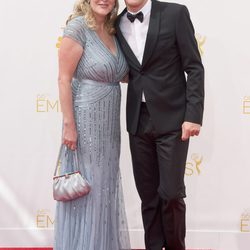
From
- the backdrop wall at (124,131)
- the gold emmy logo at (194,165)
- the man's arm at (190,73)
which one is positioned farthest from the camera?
the gold emmy logo at (194,165)

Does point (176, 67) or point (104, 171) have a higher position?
point (176, 67)

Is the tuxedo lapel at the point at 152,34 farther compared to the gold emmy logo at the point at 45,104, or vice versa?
the gold emmy logo at the point at 45,104

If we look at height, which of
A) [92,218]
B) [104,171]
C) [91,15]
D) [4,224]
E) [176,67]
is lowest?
[4,224]

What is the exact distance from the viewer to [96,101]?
1.90 meters

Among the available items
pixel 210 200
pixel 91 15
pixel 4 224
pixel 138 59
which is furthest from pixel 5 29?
pixel 210 200

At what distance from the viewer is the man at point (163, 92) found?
6.08 ft

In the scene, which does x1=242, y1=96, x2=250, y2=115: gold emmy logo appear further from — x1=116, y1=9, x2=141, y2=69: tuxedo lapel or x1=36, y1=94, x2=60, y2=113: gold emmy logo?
x1=36, y1=94, x2=60, y2=113: gold emmy logo

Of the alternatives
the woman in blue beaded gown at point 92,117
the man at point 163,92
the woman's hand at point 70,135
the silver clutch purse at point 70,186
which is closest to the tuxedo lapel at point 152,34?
the man at point 163,92

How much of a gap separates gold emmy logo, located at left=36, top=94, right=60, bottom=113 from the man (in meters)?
0.71

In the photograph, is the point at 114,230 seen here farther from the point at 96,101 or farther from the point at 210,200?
the point at 210,200

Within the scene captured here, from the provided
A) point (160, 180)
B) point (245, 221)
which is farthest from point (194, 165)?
point (160, 180)

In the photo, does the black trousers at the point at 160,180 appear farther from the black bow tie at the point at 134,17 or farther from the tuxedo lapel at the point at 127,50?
the black bow tie at the point at 134,17

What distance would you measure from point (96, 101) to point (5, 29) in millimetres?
941

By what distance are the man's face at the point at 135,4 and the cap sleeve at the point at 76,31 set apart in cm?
22
